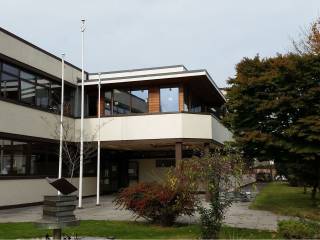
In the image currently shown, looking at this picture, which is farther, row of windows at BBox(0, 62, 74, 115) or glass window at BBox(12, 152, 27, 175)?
glass window at BBox(12, 152, 27, 175)

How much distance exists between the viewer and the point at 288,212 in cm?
2019

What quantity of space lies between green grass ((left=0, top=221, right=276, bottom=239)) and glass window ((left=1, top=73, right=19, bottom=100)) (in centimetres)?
765

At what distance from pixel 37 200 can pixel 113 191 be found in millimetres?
10255

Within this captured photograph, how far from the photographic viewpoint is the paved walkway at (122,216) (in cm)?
1609

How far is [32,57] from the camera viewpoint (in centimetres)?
2306

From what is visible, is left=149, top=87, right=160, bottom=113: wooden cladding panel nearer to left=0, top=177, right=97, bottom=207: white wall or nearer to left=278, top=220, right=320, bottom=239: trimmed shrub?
left=0, top=177, right=97, bottom=207: white wall

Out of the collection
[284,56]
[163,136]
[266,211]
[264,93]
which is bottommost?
[266,211]

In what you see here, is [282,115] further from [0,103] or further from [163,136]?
[0,103]

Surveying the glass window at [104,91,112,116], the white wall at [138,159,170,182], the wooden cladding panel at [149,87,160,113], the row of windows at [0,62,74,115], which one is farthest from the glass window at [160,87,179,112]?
the white wall at [138,159,170,182]

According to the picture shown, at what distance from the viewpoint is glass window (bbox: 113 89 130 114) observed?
27.0m

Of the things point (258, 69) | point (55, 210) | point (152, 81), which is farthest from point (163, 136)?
point (55, 210)

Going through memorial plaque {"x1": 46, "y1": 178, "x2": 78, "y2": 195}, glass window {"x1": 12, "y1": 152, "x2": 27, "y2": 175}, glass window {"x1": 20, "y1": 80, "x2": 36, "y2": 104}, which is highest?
glass window {"x1": 20, "y1": 80, "x2": 36, "y2": 104}

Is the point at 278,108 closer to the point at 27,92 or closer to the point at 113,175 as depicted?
the point at 27,92

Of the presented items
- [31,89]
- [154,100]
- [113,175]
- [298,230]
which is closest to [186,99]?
[154,100]
